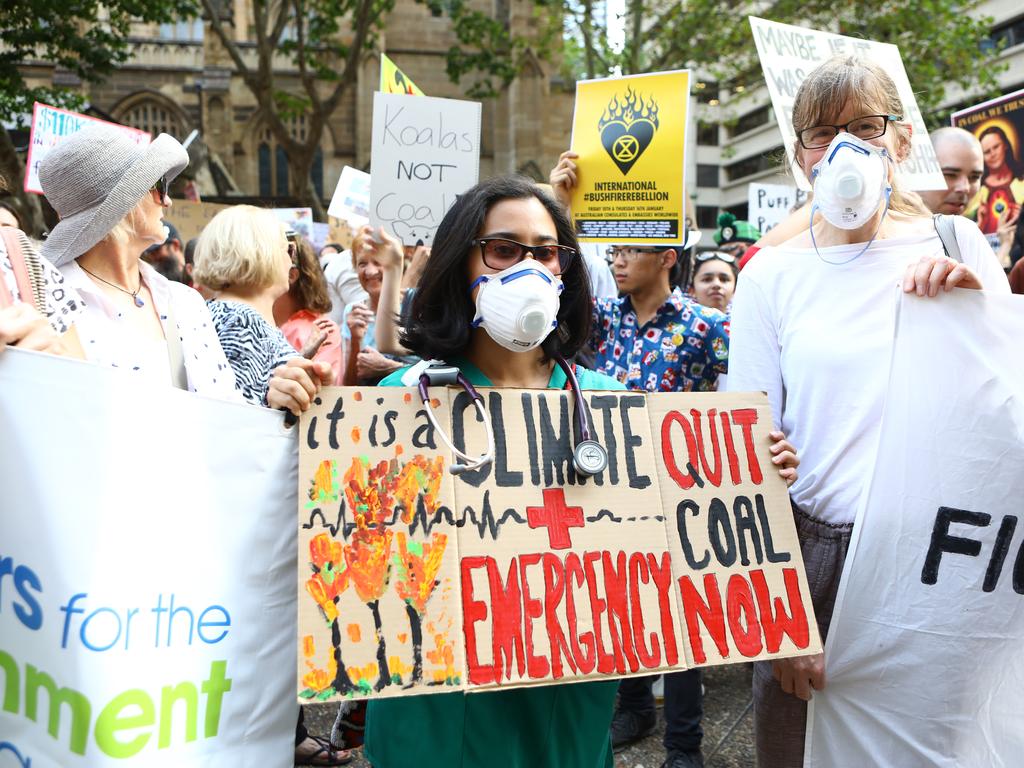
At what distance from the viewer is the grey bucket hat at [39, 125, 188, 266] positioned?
225cm

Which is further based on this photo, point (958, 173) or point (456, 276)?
point (958, 173)

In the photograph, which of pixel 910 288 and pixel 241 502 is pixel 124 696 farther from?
pixel 910 288

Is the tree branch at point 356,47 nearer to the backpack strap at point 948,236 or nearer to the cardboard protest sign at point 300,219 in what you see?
the cardboard protest sign at point 300,219

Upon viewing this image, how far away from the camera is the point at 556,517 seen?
191cm

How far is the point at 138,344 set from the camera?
2.26 metres

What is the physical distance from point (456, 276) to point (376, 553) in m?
0.69

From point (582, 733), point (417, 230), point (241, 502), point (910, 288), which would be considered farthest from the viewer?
point (417, 230)

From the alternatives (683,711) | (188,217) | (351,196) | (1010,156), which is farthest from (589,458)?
(188,217)

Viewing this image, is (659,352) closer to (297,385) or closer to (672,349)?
(672,349)

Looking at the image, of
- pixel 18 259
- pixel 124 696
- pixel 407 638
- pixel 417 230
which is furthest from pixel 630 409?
pixel 417 230

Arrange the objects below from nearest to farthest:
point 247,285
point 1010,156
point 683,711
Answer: point 247,285, point 683,711, point 1010,156

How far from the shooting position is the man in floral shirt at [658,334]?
383cm

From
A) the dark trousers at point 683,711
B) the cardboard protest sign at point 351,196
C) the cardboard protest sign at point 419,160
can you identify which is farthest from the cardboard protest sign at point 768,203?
the dark trousers at point 683,711

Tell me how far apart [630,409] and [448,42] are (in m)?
30.6
